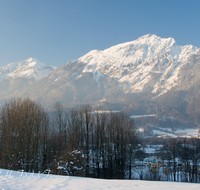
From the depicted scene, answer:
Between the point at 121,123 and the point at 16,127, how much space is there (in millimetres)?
19713

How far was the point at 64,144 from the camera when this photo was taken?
32.4 meters

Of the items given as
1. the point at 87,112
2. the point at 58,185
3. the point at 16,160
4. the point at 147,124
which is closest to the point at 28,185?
the point at 58,185

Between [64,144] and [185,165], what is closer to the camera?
[64,144]

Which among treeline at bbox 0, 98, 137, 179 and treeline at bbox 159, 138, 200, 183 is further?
treeline at bbox 159, 138, 200, 183

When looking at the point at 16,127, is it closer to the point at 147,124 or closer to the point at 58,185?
the point at 58,185

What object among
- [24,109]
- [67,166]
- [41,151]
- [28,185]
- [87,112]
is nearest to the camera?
[28,185]

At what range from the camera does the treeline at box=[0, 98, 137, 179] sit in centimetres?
2191

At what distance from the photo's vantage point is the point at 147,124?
178625 millimetres

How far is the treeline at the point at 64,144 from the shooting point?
71.9 ft

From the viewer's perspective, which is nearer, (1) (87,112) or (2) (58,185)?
(2) (58,185)

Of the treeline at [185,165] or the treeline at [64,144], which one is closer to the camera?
the treeline at [64,144]

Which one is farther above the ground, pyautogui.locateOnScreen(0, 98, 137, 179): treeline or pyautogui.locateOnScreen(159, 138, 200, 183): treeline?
pyautogui.locateOnScreen(0, 98, 137, 179): treeline

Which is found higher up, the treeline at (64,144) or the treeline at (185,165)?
the treeline at (64,144)

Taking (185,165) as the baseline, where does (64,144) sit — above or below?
above
